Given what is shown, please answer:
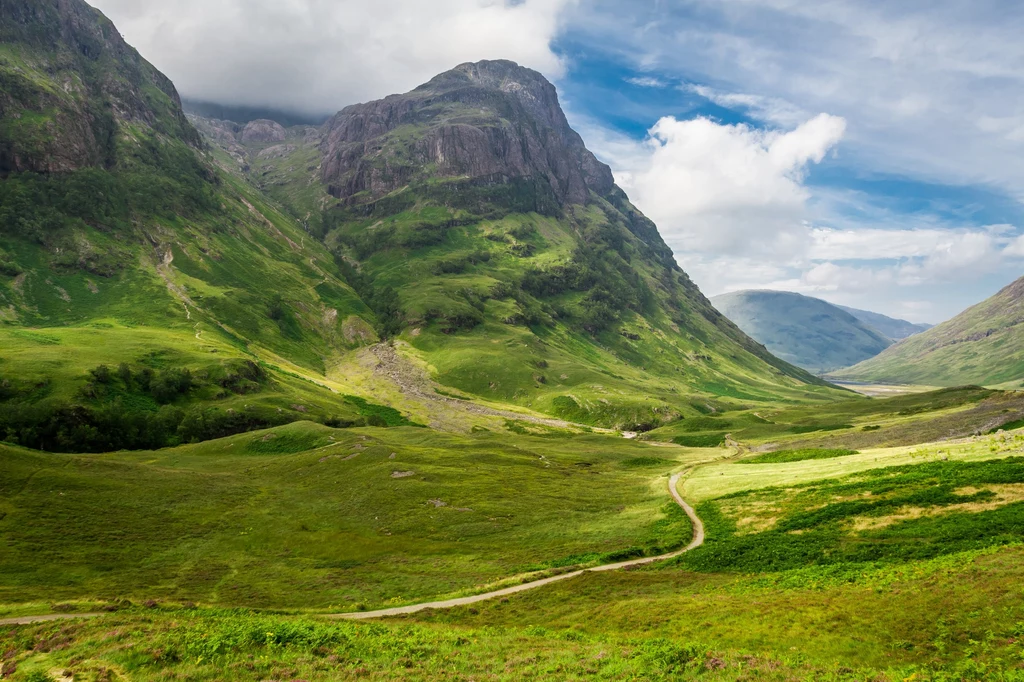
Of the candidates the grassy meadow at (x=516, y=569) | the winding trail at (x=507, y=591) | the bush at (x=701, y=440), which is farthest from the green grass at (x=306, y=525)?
the bush at (x=701, y=440)

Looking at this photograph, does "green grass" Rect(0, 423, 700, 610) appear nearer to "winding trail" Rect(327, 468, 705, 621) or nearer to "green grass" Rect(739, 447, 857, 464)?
"winding trail" Rect(327, 468, 705, 621)

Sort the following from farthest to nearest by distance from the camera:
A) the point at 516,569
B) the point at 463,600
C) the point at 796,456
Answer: the point at 796,456
the point at 516,569
the point at 463,600

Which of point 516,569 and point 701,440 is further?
point 701,440

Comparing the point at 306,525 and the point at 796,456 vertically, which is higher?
the point at 796,456

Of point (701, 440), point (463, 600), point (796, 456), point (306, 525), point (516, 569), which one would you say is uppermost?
point (796, 456)

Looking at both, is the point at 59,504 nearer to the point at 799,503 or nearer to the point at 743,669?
the point at 743,669

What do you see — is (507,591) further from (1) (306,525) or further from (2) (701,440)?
(2) (701,440)

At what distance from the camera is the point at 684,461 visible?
405 ft

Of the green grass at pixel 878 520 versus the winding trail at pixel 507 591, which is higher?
the green grass at pixel 878 520

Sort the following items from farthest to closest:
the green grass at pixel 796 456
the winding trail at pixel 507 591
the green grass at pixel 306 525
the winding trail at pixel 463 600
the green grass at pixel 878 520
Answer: the green grass at pixel 796 456 < the green grass at pixel 306 525 < the winding trail at pixel 507 591 < the green grass at pixel 878 520 < the winding trail at pixel 463 600

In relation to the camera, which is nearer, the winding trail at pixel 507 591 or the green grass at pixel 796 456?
the winding trail at pixel 507 591

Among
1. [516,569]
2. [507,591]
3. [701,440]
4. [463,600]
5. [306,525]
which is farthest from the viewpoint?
[701,440]

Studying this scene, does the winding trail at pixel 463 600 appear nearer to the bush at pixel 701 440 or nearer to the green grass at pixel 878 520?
the green grass at pixel 878 520

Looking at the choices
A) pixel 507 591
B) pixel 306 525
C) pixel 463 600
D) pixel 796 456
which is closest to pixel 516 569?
pixel 507 591
